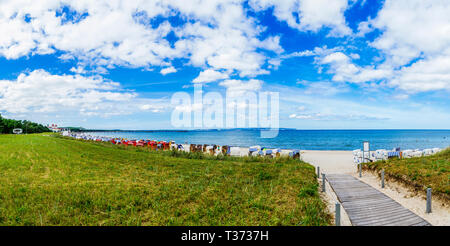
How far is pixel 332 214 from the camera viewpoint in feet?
21.4

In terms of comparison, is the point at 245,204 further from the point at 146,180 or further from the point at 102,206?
the point at 146,180

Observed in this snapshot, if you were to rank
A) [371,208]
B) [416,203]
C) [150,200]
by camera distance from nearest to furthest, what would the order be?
[150,200]
[371,208]
[416,203]

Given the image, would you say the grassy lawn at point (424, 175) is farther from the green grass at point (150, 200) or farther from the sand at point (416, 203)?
the green grass at point (150, 200)

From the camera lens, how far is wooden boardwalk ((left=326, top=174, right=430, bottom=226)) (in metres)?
6.38

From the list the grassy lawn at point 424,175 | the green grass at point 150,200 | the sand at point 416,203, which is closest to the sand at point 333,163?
→ the grassy lawn at point 424,175

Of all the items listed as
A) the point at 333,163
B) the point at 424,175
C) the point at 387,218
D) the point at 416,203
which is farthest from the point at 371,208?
the point at 333,163

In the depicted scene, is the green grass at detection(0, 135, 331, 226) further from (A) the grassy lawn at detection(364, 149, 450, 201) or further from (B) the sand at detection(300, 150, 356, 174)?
(B) the sand at detection(300, 150, 356, 174)

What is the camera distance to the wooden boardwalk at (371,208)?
6.38m

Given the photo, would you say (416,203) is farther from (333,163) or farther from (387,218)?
(333,163)

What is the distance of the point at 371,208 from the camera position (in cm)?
735

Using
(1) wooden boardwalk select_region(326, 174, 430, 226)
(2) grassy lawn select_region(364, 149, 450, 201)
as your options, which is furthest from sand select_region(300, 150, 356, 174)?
(1) wooden boardwalk select_region(326, 174, 430, 226)

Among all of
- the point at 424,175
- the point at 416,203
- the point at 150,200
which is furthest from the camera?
the point at 424,175

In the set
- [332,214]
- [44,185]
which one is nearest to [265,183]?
[332,214]
